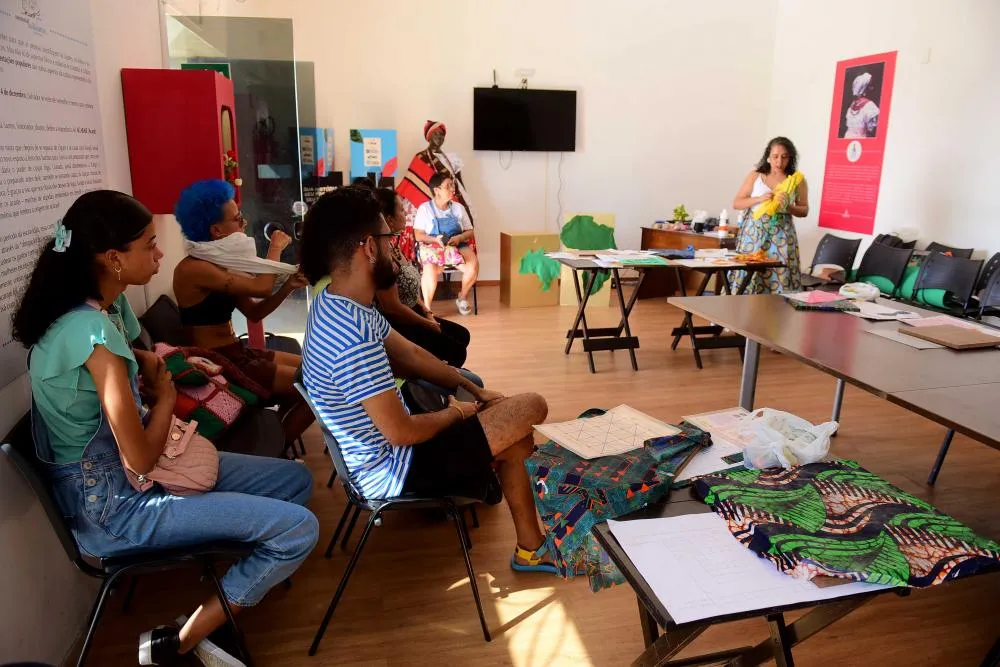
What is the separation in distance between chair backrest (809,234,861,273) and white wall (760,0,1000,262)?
512 millimetres

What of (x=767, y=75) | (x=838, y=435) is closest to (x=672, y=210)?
(x=767, y=75)

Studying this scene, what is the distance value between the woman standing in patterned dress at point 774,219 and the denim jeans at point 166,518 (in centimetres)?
429

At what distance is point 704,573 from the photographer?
115 centimetres

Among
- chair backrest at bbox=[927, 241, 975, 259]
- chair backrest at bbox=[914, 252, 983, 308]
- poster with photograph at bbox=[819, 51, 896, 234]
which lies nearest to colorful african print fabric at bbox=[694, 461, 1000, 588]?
chair backrest at bbox=[914, 252, 983, 308]

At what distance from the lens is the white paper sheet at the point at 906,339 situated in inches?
Answer: 97.8

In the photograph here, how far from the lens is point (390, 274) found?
6.94 feet

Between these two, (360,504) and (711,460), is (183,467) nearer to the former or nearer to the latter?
(360,504)

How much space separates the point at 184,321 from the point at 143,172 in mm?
664

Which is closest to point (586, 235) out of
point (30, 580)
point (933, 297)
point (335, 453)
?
point (933, 297)

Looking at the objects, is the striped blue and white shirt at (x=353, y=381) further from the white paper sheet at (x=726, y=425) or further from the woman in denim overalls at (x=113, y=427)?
the white paper sheet at (x=726, y=425)

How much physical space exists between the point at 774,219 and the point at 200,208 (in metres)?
4.07

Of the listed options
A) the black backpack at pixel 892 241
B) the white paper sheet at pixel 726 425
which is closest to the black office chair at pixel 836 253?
the black backpack at pixel 892 241

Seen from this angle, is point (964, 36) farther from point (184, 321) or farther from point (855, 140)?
point (184, 321)

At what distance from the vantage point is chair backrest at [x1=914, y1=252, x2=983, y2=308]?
4711 millimetres
